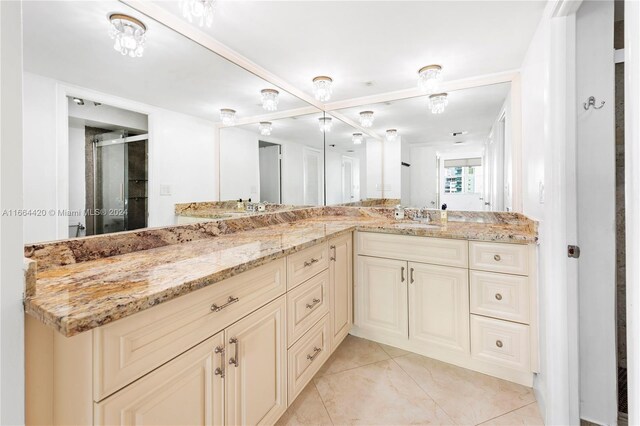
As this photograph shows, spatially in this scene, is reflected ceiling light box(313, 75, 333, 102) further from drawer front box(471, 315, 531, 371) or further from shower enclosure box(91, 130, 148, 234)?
drawer front box(471, 315, 531, 371)

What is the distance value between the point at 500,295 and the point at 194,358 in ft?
5.42

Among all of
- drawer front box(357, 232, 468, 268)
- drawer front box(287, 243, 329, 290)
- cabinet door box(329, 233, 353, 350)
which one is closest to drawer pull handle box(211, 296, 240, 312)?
drawer front box(287, 243, 329, 290)

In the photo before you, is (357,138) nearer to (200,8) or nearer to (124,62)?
(200,8)

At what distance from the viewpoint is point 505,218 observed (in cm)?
214

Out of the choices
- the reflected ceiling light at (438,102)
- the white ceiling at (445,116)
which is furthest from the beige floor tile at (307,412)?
the reflected ceiling light at (438,102)

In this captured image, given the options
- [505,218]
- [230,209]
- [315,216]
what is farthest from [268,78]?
[505,218]

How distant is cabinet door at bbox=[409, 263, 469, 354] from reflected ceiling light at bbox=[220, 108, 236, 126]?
4.99ft

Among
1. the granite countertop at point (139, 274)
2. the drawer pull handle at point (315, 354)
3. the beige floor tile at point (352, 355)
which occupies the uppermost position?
the granite countertop at point (139, 274)

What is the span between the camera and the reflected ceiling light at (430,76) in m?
2.02

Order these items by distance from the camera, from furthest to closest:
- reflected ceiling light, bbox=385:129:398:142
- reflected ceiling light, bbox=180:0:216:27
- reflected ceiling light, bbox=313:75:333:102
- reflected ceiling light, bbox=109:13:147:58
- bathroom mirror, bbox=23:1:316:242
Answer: reflected ceiling light, bbox=385:129:398:142, reflected ceiling light, bbox=313:75:333:102, reflected ceiling light, bbox=180:0:216:27, reflected ceiling light, bbox=109:13:147:58, bathroom mirror, bbox=23:1:316:242

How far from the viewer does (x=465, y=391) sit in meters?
1.59

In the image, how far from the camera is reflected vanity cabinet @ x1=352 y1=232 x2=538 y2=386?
62.7 inches

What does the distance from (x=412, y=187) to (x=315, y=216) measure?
0.97 m

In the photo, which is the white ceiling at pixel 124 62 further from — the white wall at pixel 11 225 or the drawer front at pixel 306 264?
the drawer front at pixel 306 264
